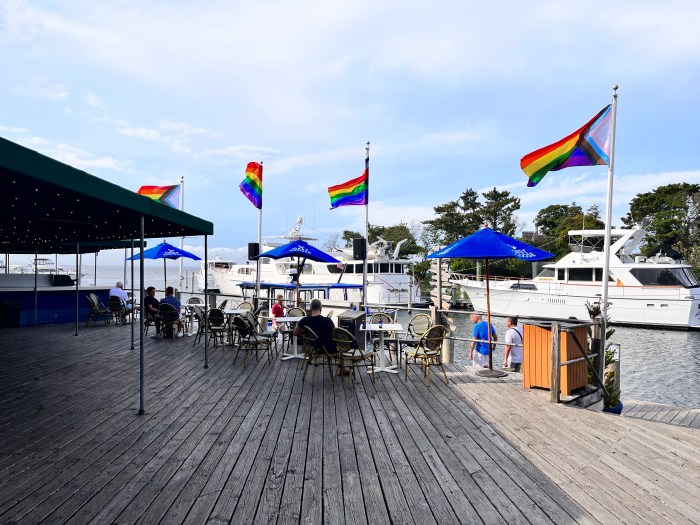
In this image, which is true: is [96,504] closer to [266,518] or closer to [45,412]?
[266,518]

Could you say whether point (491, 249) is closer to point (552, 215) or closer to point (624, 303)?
point (624, 303)

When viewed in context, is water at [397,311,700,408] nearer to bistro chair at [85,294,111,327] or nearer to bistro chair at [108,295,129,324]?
bistro chair at [108,295,129,324]

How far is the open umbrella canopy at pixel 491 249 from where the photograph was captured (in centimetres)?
674

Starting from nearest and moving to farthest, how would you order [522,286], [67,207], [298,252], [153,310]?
[67,207] → [298,252] → [153,310] → [522,286]

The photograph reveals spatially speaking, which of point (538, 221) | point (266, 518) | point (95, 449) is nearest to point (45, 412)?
point (95, 449)

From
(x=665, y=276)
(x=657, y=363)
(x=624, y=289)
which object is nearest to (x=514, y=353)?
(x=657, y=363)

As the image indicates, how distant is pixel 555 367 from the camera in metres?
5.79

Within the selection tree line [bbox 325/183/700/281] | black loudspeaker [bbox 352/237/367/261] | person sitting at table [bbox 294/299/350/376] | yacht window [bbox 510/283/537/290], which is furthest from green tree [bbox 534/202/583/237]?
person sitting at table [bbox 294/299/350/376]

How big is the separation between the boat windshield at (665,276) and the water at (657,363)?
2.54 m

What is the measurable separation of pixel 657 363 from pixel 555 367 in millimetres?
14472

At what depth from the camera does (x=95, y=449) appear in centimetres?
394

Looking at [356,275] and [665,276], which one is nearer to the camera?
[665,276]

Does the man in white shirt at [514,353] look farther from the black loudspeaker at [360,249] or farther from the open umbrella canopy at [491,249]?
the black loudspeaker at [360,249]

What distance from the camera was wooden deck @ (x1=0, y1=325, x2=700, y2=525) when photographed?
299 centimetres
